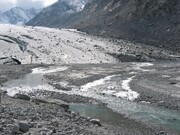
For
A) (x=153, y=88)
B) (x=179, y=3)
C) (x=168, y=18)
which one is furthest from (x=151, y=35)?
(x=153, y=88)

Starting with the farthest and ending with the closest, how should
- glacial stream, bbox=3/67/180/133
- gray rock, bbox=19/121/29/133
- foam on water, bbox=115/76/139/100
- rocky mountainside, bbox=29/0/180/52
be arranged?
rocky mountainside, bbox=29/0/180/52 → foam on water, bbox=115/76/139/100 → glacial stream, bbox=3/67/180/133 → gray rock, bbox=19/121/29/133

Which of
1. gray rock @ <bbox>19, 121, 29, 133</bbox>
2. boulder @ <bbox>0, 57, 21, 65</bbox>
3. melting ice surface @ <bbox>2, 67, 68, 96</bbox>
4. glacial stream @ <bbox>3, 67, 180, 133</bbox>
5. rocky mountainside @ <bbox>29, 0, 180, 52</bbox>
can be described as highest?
rocky mountainside @ <bbox>29, 0, 180, 52</bbox>

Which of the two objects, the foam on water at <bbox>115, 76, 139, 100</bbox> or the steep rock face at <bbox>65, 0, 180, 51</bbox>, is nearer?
the foam on water at <bbox>115, 76, 139, 100</bbox>

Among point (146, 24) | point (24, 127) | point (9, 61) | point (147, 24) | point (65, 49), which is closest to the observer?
point (24, 127)

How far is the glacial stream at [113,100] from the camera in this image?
123 ft

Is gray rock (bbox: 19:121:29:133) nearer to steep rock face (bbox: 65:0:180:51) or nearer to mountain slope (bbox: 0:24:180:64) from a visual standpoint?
mountain slope (bbox: 0:24:180:64)

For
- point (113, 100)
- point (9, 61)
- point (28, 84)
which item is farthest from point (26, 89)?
point (9, 61)

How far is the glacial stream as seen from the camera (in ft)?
123

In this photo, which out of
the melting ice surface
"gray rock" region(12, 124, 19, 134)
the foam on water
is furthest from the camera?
the melting ice surface

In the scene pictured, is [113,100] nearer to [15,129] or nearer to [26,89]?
[26,89]

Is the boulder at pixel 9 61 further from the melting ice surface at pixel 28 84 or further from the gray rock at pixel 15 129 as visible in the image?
the gray rock at pixel 15 129

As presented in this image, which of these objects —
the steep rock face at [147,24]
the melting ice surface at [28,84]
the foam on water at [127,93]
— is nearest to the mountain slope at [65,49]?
the steep rock face at [147,24]

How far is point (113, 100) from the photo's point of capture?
4716 cm

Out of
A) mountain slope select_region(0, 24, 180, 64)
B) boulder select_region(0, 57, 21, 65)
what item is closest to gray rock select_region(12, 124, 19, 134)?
boulder select_region(0, 57, 21, 65)
